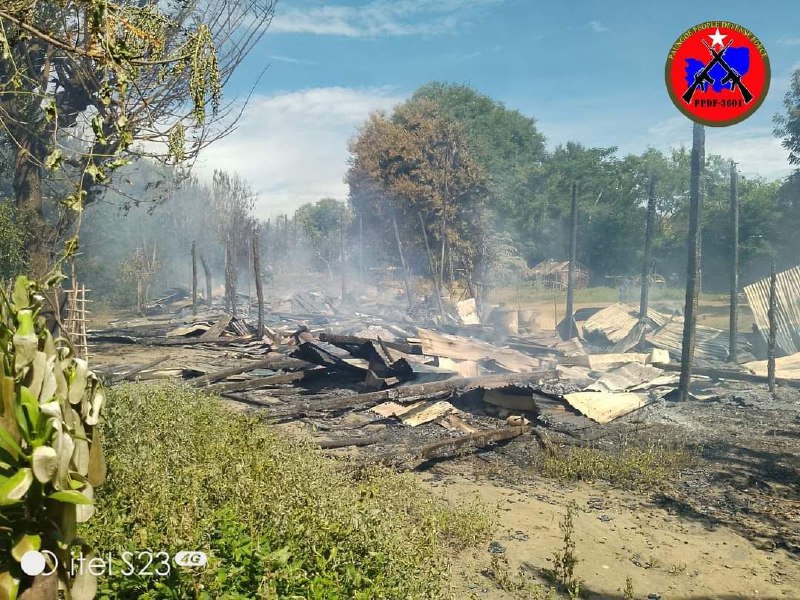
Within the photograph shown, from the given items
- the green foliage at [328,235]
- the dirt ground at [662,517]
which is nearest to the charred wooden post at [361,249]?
the green foliage at [328,235]

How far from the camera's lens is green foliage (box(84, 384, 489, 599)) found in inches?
126

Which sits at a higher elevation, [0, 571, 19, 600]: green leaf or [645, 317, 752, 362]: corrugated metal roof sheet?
[0, 571, 19, 600]: green leaf

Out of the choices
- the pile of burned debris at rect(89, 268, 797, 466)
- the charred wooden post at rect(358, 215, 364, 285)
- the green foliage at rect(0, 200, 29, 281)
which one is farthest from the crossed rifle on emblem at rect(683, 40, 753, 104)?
the charred wooden post at rect(358, 215, 364, 285)

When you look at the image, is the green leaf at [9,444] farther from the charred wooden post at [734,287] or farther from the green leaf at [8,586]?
the charred wooden post at [734,287]

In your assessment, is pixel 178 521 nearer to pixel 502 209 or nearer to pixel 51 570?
pixel 51 570

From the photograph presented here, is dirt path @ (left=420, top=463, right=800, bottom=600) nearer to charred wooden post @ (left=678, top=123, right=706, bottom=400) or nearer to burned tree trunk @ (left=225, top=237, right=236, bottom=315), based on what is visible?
charred wooden post @ (left=678, top=123, right=706, bottom=400)

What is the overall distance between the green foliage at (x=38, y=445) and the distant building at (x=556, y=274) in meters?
44.1

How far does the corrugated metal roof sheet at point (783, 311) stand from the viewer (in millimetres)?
20500

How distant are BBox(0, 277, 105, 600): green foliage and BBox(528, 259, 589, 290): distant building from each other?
1738 inches

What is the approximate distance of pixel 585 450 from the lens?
1013 cm

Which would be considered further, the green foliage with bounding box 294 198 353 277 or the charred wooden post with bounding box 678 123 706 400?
the green foliage with bounding box 294 198 353 277

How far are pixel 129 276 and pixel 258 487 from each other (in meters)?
33.7

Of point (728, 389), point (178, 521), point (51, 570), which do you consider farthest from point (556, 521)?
point (728, 389)

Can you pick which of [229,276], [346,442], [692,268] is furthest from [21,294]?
[229,276]
